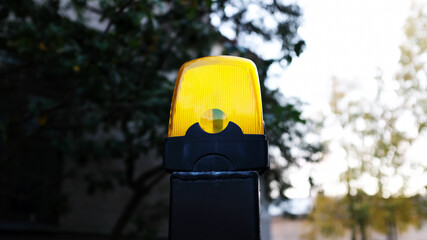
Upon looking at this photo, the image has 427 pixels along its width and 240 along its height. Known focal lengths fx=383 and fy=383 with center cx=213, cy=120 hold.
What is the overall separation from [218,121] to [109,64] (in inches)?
114

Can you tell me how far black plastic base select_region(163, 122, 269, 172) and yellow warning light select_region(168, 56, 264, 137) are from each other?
30 mm

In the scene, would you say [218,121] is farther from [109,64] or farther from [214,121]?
[109,64]

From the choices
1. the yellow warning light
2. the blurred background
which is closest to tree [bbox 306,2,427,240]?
the blurred background

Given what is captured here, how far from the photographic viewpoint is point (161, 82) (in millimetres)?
5293

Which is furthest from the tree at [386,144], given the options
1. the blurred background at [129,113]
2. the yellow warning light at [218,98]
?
the yellow warning light at [218,98]

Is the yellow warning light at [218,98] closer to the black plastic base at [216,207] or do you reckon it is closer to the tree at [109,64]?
the black plastic base at [216,207]

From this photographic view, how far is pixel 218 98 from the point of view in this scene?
60.9 inches

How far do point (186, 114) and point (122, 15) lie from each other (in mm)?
2358

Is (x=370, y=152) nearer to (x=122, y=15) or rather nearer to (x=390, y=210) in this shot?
(x=390, y=210)

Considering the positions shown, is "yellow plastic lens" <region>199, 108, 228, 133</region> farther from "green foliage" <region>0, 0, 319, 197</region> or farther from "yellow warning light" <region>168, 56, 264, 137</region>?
"green foliage" <region>0, 0, 319, 197</region>

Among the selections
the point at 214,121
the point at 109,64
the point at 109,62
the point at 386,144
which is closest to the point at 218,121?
the point at 214,121

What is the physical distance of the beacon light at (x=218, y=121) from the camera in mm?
1483

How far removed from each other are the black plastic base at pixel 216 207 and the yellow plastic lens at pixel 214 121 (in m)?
0.18

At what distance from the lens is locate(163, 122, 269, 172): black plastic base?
1474mm
